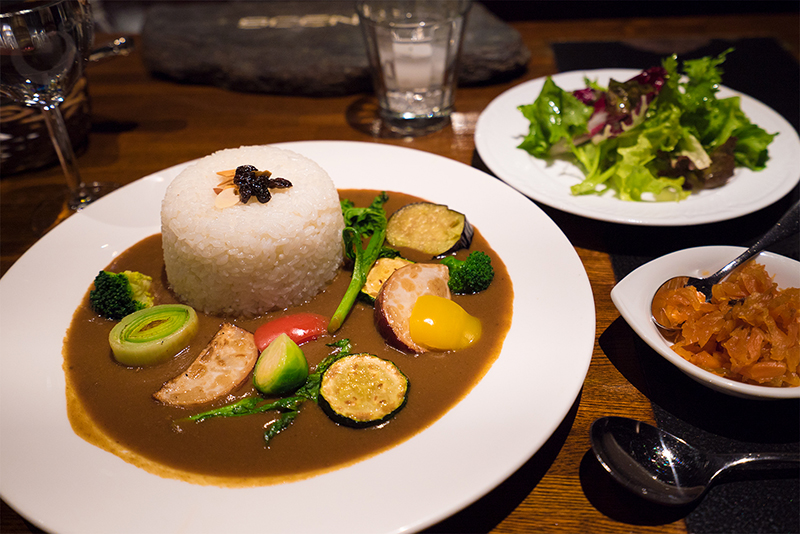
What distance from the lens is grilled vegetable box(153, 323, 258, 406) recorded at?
5.81ft

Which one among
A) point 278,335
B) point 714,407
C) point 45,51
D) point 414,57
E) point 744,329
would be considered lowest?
point 714,407

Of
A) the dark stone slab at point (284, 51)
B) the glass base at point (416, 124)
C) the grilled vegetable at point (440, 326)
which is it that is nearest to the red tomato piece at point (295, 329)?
the grilled vegetable at point (440, 326)

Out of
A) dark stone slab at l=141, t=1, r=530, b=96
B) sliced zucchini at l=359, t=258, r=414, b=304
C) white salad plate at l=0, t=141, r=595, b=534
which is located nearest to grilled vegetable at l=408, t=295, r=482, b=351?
white salad plate at l=0, t=141, r=595, b=534

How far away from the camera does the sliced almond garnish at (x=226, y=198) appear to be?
2199 mm

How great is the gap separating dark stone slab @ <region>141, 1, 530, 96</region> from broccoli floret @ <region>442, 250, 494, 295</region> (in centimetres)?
223

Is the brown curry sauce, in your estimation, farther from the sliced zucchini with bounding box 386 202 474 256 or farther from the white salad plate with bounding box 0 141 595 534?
the sliced zucchini with bounding box 386 202 474 256

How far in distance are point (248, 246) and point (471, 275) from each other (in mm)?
870

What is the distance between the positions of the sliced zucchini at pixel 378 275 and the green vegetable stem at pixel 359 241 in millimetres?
20

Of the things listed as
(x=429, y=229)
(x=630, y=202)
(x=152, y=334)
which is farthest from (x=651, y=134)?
(x=152, y=334)

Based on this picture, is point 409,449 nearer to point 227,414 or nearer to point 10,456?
point 227,414

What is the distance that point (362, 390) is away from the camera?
1.72 m

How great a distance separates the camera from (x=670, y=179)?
8.59 ft

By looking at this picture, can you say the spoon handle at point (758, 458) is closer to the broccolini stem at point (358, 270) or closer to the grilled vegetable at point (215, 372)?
the broccolini stem at point (358, 270)

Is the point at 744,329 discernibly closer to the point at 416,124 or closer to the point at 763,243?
the point at 763,243
